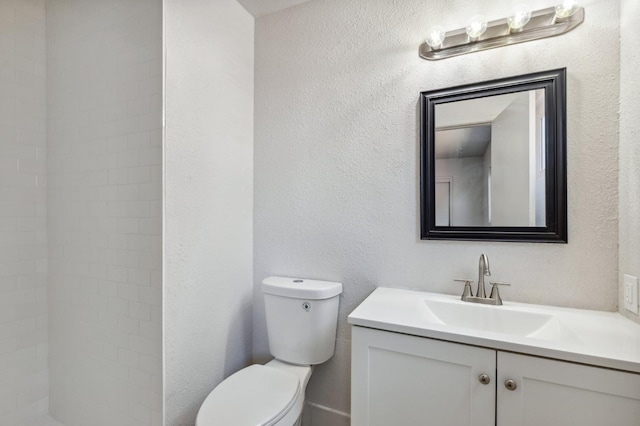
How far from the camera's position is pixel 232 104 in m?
1.64

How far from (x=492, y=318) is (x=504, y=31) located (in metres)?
1.21

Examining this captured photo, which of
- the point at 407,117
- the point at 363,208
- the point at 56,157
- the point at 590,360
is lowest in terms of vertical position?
the point at 590,360

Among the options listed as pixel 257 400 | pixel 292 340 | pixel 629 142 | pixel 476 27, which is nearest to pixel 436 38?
pixel 476 27

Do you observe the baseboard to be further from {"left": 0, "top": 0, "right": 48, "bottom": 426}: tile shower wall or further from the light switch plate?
{"left": 0, "top": 0, "right": 48, "bottom": 426}: tile shower wall

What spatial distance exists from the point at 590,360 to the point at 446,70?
4.01 feet

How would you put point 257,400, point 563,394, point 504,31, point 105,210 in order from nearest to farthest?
point 563,394 → point 257,400 → point 504,31 → point 105,210

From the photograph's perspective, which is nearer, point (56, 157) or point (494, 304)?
point (494, 304)

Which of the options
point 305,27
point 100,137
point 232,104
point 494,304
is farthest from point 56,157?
point 494,304

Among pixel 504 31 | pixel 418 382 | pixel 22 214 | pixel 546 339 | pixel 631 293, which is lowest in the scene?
pixel 418 382

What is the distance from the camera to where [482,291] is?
1.25 meters

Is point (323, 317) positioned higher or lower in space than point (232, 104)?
lower

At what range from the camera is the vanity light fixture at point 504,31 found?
3.89 ft

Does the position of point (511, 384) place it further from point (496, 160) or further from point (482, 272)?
point (496, 160)

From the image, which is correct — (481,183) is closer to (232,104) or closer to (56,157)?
(232,104)
